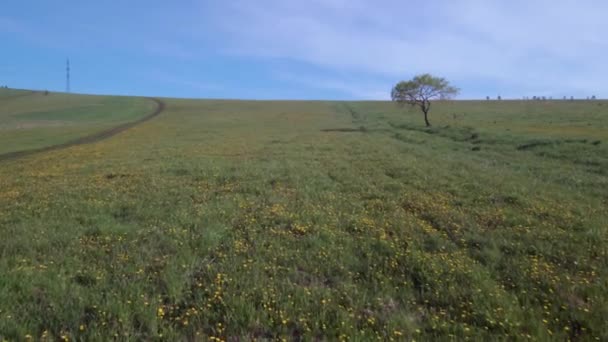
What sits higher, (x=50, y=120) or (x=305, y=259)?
(x=50, y=120)

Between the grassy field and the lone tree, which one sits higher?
the lone tree

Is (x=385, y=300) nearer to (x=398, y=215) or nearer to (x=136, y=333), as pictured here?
(x=136, y=333)

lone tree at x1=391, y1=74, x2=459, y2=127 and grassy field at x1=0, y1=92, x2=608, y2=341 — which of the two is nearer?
grassy field at x1=0, y1=92, x2=608, y2=341

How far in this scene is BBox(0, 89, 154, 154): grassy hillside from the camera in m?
35.7

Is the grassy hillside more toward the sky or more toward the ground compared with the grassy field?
more toward the sky

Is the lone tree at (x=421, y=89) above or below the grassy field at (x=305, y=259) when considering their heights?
above

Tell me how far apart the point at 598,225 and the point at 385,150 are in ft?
50.6

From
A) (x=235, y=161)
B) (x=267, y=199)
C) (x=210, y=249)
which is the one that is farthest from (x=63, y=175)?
(x=210, y=249)

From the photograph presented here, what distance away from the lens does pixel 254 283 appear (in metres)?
5.40

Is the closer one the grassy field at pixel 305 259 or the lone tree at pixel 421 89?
the grassy field at pixel 305 259

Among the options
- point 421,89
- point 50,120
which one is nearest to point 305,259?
point 421,89

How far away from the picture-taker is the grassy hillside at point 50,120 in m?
35.7

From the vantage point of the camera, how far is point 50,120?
58781 mm

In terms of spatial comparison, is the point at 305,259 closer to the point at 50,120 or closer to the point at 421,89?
the point at 421,89
